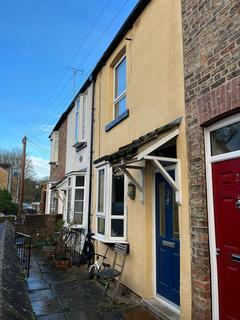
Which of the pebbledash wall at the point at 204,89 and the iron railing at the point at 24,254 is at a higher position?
the pebbledash wall at the point at 204,89

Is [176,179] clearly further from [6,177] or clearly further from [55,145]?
[6,177]

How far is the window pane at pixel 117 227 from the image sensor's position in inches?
286

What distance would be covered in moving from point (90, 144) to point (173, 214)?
5.72m

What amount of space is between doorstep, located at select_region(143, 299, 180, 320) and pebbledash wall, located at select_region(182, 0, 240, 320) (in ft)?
2.63

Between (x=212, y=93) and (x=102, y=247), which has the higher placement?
(x=212, y=93)

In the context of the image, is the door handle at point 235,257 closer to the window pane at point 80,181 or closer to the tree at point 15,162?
the window pane at point 80,181

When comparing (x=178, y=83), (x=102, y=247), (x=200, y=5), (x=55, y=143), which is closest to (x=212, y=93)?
(x=178, y=83)

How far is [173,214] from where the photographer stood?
17.7 feet

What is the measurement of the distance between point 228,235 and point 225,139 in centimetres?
130

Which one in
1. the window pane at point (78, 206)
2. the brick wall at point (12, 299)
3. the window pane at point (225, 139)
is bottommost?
the brick wall at point (12, 299)

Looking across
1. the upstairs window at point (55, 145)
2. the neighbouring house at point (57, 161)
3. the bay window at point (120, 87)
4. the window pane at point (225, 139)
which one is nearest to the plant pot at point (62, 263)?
the bay window at point (120, 87)

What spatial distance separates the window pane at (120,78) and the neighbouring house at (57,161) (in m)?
6.83

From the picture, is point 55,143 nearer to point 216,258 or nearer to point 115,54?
point 115,54

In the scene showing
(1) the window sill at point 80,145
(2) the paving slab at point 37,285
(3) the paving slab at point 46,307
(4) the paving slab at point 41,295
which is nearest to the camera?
(3) the paving slab at point 46,307
